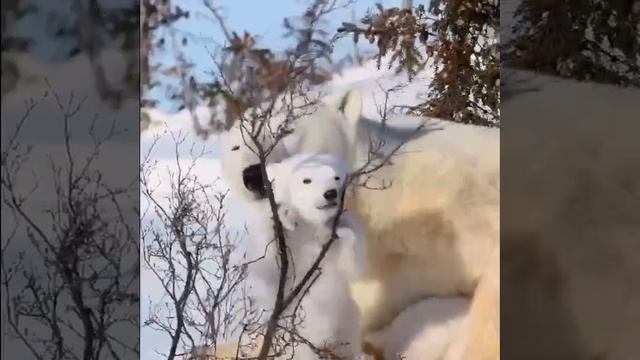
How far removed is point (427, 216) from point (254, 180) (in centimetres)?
40

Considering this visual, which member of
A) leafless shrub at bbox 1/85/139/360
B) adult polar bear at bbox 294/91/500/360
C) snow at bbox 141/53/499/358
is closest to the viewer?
leafless shrub at bbox 1/85/139/360

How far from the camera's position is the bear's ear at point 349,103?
1.81m

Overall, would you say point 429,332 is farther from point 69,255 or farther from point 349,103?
point 69,255

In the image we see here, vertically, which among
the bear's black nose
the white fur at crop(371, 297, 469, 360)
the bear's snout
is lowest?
the white fur at crop(371, 297, 469, 360)

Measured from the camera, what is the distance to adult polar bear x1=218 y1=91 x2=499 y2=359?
182 cm

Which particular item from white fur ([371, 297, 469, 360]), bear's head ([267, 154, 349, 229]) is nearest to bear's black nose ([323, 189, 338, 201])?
bear's head ([267, 154, 349, 229])

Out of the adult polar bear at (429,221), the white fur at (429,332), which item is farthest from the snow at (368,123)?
the white fur at (429,332)

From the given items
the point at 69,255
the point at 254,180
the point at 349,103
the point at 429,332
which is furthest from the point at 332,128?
the point at 69,255

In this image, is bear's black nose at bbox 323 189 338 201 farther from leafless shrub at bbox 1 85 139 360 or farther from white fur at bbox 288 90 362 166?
leafless shrub at bbox 1 85 139 360

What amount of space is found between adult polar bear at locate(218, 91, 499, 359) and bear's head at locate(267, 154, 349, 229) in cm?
3

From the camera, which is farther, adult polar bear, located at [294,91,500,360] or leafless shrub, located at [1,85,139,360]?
adult polar bear, located at [294,91,500,360]

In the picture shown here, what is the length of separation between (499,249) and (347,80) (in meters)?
0.53

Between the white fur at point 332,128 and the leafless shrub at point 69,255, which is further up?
the white fur at point 332,128

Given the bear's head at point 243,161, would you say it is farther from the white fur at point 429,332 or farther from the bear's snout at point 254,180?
the white fur at point 429,332
